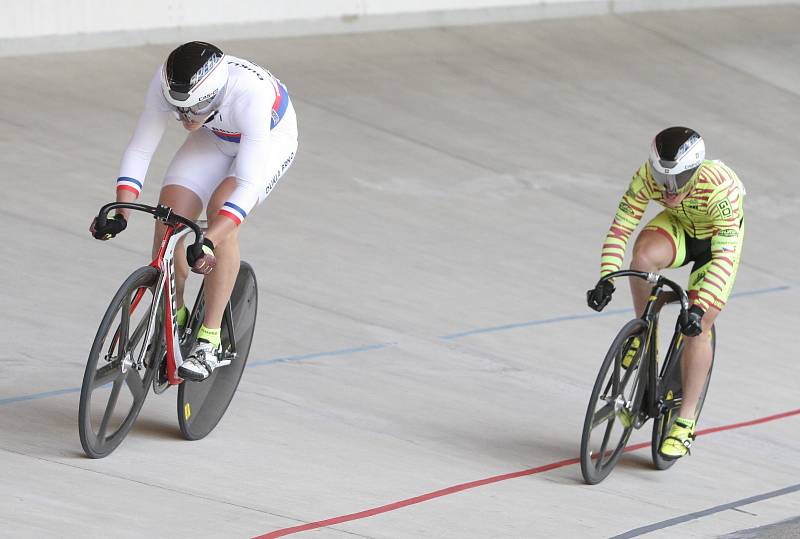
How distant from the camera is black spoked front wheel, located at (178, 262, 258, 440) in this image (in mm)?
4684

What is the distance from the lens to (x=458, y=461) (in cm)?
496

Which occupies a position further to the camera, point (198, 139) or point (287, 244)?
point (287, 244)

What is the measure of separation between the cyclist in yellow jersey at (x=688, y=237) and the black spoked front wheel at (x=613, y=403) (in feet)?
0.19

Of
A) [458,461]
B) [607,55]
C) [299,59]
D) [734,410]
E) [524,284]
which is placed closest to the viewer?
[458,461]

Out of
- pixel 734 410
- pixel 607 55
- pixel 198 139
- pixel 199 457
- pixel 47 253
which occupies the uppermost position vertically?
pixel 198 139

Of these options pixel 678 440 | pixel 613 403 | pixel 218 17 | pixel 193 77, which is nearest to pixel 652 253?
pixel 613 403

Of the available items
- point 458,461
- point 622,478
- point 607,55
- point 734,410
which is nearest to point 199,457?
point 458,461

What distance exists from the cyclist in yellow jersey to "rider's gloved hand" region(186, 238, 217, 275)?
1.39 metres

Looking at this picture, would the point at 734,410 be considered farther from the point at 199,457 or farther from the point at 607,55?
the point at 607,55

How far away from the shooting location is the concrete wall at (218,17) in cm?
1102

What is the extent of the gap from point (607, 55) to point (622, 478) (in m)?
9.49

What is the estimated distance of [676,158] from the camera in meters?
4.82

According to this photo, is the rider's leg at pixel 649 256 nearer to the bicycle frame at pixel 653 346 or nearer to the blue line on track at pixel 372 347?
the bicycle frame at pixel 653 346

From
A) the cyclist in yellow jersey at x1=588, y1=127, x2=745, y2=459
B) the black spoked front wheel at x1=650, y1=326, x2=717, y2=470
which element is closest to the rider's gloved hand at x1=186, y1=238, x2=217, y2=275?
the cyclist in yellow jersey at x1=588, y1=127, x2=745, y2=459
